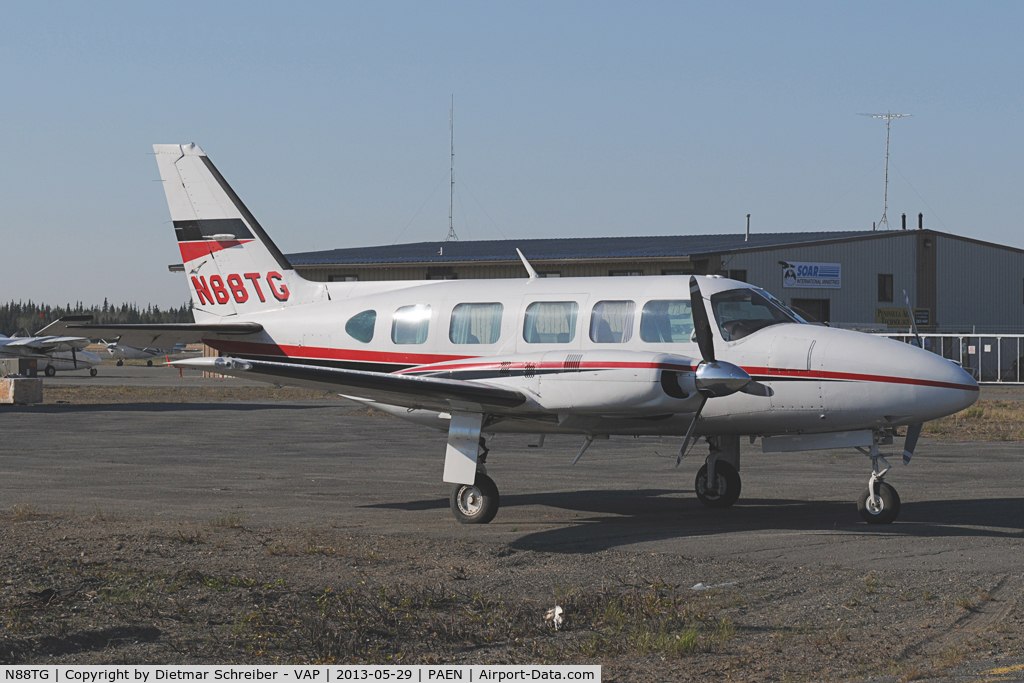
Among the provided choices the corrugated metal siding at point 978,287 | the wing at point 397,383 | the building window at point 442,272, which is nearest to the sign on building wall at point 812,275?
the corrugated metal siding at point 978,287

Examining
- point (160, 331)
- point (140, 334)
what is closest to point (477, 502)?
point (160, 331)

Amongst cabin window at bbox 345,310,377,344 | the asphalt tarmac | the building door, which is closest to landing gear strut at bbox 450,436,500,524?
the asphalt tarmac

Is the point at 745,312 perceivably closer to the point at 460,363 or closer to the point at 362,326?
the point at 460,363

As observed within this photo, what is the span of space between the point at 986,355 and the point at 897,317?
4.83 m

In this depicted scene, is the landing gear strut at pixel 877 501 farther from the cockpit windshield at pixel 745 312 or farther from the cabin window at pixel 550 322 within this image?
the cabin window at pixel 550 322

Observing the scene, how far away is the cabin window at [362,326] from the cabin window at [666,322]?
12.3 feet

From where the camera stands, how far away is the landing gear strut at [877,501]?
40.3ft

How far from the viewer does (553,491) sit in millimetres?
15922

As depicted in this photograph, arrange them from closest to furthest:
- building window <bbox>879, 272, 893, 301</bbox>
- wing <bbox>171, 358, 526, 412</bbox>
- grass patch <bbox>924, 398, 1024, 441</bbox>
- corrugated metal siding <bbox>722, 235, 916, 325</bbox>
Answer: wing <bbox>171, 358, 526, 412</bbox> → grass patch <bbox>924, 398, 1024, 441</bbox> → corrugated metal siding <bbox>722, 235, 916, 325</bbox> → building window <bbox>879, 272, 893, 301</bbox>

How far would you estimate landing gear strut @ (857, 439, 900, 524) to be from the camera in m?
12.3

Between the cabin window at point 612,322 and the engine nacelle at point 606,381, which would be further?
the cabin window at point 612,322

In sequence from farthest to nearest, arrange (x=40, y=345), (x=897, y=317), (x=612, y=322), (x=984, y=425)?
(x=40, y=345), (x=897, y=317), (x=984, y=425), (x=612, y=322)

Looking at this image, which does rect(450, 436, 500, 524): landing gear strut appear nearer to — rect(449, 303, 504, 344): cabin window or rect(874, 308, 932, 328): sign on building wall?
rect(449, 303, 504, 344): cabin window

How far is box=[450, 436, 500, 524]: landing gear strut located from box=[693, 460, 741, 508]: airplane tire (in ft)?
11.0
